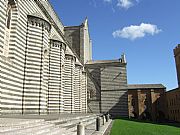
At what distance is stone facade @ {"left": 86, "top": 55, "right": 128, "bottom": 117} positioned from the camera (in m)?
33.1

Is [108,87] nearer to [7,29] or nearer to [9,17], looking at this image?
[9,17]

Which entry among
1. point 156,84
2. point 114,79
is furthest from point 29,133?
point 156,84

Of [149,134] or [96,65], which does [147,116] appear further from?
[149,134]

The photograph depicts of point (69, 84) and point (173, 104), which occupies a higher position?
point (69, 84)

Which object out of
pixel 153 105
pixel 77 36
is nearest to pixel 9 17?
pixel 77 36

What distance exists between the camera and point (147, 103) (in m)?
39.8

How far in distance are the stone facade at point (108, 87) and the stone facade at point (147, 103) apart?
662 cm

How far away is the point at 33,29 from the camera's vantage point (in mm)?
13266

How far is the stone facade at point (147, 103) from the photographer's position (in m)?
38.6

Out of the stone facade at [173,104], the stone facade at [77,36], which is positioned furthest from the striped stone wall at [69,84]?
the stone facade at [173,104]

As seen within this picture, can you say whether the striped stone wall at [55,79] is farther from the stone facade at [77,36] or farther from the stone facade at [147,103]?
the stone facade at [147,103]

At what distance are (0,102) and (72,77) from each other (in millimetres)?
12861

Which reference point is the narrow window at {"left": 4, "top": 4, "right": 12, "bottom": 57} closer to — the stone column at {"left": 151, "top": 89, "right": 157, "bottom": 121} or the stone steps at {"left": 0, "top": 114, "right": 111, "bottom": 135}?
the stone steps at {"left": 0, "top": 114, "right": 111, "bottom": 135}

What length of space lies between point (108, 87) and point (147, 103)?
9.70 metres
